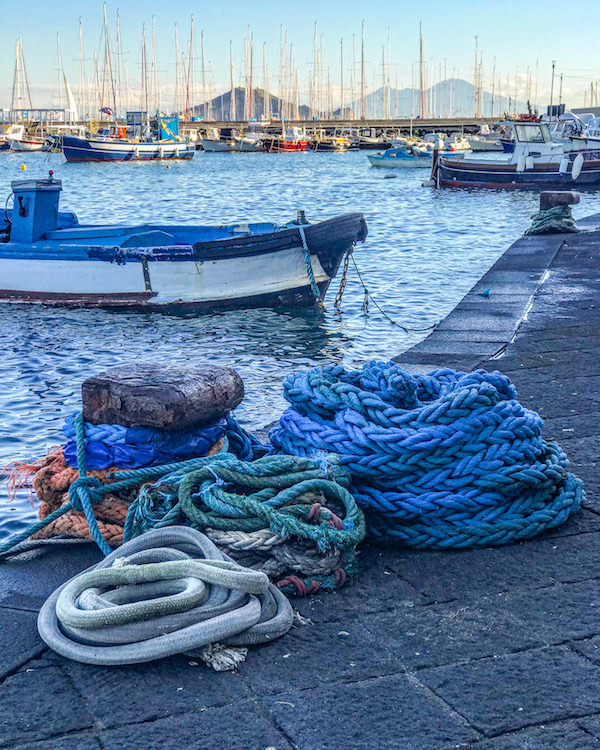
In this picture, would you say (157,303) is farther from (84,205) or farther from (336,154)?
(336,154)

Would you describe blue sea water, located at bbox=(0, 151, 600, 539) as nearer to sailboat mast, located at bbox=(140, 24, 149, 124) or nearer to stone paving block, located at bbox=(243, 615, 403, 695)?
stone paving block, located at bbox=(243, 615, 403, 695)

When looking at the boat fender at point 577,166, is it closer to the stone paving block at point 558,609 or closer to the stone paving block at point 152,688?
the stone paving block at point 558,609

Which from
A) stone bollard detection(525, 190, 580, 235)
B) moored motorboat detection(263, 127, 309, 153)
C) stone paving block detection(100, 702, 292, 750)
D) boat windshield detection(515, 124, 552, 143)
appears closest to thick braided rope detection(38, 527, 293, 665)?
stone paving block detection(100, 702, 292, 750)

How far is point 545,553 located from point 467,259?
15.7 meters

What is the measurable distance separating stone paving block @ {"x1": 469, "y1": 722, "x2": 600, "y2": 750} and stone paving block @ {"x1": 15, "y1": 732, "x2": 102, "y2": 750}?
88cm

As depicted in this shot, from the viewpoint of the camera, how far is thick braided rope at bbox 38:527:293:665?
87.3 inches

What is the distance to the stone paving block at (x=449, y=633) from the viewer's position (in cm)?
229

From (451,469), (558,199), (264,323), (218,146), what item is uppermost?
(218,146)

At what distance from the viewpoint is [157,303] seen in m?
12.1

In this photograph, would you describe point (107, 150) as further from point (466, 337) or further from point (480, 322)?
point (466, 337)

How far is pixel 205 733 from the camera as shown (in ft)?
6.48

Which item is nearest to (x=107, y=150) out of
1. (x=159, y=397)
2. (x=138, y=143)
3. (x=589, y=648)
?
(x=138, y=143)

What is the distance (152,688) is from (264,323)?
955 cm

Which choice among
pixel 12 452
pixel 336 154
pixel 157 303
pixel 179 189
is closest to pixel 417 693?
pixel 12 452
